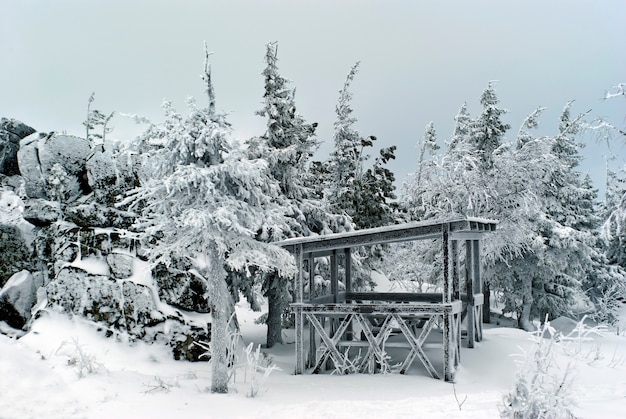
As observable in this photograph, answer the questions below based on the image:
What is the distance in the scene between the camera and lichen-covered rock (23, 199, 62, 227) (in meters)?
19.3

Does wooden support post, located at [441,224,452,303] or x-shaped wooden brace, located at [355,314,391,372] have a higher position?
wooden support post, located at [441,224,452,303]

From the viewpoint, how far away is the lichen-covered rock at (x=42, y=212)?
63.5ft

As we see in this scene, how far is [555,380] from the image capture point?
24.9 feet

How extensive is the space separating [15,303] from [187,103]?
475 inches

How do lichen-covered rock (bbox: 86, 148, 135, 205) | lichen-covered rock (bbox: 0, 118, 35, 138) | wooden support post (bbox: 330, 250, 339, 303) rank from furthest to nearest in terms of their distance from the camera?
lichen-covered rock (bbox: 0, 118, 35, 138) → lichen-covered rock (bbox: 86, 148, 135, 205) → wooden support post (bbox: 330, 250, 339, 303)

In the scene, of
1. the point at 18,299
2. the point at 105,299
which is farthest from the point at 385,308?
the point at 18,299

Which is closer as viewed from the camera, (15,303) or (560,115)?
(15,303)

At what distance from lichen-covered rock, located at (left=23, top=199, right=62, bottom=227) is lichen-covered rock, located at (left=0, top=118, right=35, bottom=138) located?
10.00 meters

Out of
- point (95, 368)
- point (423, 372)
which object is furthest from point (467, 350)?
point (95, 368)

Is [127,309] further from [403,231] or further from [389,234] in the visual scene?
[403,231]

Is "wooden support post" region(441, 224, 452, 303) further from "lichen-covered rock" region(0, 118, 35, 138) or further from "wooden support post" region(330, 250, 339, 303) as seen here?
"lichen-covered rock" region(0, 118, 35, 138)

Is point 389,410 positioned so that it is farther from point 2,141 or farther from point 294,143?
point 2,141

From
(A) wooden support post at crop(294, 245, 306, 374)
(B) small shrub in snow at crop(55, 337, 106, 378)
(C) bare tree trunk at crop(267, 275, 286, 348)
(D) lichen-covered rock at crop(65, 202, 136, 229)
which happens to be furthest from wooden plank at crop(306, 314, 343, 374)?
(D) lichen-covered rock at crop(65, 202, 136, 229)

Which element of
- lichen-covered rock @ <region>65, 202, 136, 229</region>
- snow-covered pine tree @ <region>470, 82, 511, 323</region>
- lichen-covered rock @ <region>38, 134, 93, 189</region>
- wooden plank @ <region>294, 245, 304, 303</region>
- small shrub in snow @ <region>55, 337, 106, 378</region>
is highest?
snow-covered pine tree @ <region>470, 82, 511, 323</region>
